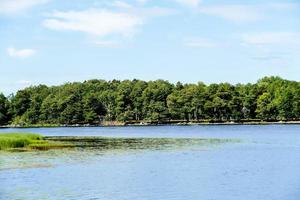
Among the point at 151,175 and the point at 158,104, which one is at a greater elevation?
the point at 158,104

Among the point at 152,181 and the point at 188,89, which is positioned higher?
the point at 188,89

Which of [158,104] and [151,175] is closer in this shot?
[151,175]

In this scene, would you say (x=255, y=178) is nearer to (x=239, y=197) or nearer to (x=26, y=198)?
(x=239, y=197)

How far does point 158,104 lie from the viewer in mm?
172250

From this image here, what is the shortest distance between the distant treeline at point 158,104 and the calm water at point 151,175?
4255 inches

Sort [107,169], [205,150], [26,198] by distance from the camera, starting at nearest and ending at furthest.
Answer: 1. [26,198]
2. [107,169]
3. [205,150]

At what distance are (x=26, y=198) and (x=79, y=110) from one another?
154 m

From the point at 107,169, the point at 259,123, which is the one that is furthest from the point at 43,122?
the point at 107,169

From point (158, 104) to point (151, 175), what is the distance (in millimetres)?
133455

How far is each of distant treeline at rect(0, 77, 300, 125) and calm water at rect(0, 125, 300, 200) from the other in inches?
4255

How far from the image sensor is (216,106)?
163375 millimetres

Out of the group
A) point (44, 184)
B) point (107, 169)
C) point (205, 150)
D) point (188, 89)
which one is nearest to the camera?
point (44, 184)

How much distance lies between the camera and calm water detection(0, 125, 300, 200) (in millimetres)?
30859

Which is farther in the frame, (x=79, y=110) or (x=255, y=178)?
(x=79, y=110)
